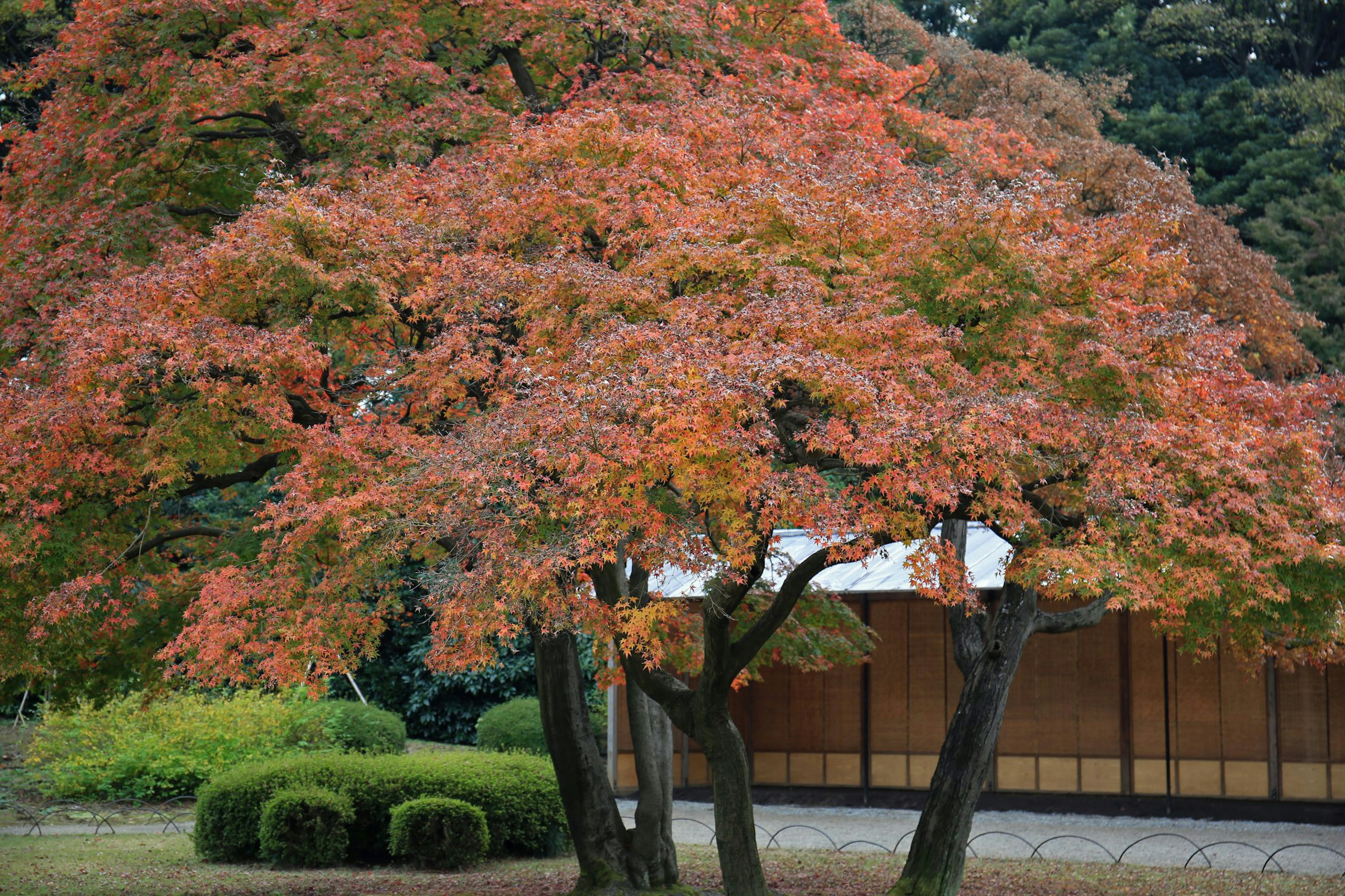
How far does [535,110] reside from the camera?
12.1m

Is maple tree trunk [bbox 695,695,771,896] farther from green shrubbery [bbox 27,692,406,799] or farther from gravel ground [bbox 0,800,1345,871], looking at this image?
green shrubbery [bbox 27,692,406,799]

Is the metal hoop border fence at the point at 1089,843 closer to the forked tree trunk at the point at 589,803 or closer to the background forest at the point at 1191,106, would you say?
the forked tree trunk at the point at 589,803

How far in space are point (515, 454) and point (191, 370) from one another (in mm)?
2457

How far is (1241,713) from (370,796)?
11008 mm

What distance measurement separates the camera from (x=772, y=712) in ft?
64.2

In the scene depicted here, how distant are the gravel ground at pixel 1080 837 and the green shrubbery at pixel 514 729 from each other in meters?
1.78

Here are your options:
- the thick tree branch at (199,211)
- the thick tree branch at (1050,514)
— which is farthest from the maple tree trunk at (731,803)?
the thick tree branch at (199,211)

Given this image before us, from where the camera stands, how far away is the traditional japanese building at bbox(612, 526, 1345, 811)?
1614 centimetres

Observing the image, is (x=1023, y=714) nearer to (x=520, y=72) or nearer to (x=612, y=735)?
(x=612, y=735)

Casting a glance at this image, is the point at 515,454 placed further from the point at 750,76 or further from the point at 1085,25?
the point at 1085,25

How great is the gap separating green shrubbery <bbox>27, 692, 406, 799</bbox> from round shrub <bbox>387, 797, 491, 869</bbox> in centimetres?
510

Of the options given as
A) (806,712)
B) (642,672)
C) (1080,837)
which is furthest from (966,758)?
(806,712)

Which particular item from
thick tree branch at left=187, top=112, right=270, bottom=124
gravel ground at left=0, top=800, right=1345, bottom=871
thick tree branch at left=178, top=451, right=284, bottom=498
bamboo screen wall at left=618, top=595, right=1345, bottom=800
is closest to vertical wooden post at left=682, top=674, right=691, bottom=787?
bamboo screen wall at left=618, top=595, right=1345, bottom=800

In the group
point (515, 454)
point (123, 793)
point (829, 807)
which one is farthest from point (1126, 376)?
point (123, 793)
